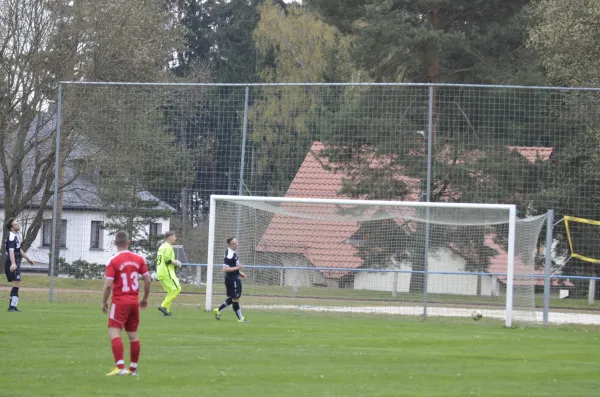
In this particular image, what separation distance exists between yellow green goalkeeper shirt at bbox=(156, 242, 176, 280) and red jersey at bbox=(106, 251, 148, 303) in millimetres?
10391

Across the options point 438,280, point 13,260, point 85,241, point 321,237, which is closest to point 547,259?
point 438,280

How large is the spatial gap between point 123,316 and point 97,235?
614 inches

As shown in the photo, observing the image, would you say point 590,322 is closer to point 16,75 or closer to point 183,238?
point 183,238

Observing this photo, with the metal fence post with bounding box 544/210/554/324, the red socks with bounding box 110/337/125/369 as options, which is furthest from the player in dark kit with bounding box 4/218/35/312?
the metal fence post with bounding box 544/210/554/324

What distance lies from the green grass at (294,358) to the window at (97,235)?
553cm

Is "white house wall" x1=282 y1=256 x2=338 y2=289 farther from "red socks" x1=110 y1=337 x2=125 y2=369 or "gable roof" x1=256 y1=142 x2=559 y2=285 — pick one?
"red socks" x1=110 y1=337 x2=125 y2=369

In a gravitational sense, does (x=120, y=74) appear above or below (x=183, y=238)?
above

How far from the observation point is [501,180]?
82.3 ft

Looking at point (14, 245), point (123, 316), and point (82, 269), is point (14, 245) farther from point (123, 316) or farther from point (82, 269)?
point (123, 316)

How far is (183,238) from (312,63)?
27.9 meters

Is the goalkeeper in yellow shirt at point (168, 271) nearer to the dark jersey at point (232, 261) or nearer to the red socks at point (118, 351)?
the dark jersey at point (232, 261)

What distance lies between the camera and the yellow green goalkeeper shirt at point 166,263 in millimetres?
22250

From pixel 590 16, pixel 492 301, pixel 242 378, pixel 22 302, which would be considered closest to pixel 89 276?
pixel 22 302

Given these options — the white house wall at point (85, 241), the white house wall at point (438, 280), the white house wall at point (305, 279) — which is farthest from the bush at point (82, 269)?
the white house wall at point (438, 280)
